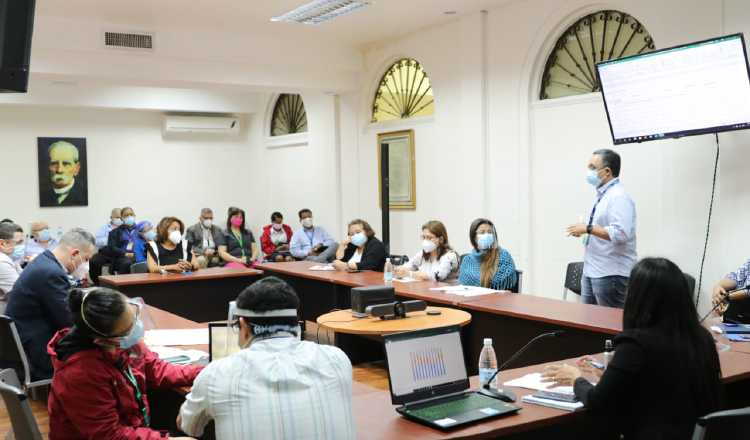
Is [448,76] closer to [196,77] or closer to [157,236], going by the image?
[196,77]

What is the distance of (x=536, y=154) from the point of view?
22.8 ft

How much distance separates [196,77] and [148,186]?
3.57 metres

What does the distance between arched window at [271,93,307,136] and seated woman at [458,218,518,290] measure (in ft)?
18.4

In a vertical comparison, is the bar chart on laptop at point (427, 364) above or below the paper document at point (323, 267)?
above

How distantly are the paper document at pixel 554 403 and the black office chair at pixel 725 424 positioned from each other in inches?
18.8

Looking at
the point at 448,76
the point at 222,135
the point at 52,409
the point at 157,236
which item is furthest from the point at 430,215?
the point at 52,409

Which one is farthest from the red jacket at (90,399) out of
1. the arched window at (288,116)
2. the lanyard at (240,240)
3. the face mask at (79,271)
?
the arched window at (288,116)

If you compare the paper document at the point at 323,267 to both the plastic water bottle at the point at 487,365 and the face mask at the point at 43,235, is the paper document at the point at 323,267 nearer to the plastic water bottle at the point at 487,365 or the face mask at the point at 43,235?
the face mask at the point at 43,235

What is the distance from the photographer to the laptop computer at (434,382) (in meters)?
2.37

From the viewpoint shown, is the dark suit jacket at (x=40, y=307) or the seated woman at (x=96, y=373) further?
the dark suit jacket at (x=40, y=307)

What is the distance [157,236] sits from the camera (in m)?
7.17

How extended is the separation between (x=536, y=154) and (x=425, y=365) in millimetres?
4810

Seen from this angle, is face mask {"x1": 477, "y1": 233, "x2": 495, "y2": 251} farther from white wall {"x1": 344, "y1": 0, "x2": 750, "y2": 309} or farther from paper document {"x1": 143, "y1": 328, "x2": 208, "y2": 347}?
paper document {"x1": 143, "y1": 328, "x2": 208, "y2": 347}

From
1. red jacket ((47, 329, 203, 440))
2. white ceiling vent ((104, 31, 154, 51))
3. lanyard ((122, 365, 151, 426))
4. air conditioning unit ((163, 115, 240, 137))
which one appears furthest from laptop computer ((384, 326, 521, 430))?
air conditioning unit ((163, 115, 240, 137))
